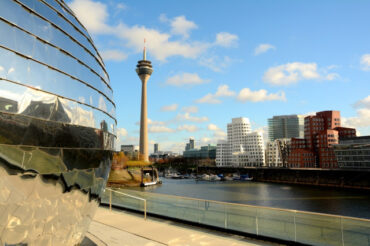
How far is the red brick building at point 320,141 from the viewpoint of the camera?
99438mm

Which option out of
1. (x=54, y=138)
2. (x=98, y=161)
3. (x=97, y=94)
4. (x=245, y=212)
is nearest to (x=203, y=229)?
(x=245, y=212)

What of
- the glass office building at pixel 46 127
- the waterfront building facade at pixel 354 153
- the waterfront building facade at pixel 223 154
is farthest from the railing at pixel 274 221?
the waterfront building facade at pixel 223 154

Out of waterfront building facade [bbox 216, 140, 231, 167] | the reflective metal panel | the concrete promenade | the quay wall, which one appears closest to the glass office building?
the reflective metal panel

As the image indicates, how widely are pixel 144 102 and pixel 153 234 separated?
130 meters

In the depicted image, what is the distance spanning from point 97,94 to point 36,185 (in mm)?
2700

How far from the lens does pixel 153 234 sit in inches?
406

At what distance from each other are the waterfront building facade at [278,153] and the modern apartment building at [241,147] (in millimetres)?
5206

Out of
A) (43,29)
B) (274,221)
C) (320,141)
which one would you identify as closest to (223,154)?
(320,141)

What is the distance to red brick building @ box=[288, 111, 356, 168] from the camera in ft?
326

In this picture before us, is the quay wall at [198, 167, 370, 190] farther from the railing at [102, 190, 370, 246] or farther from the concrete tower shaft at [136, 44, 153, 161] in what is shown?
the railing at [102, 190, 370, 246]

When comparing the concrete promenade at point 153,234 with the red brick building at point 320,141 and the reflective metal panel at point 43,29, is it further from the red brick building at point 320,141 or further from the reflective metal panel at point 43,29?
the red brick building at point 320,141

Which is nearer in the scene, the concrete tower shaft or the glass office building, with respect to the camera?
the glass office building

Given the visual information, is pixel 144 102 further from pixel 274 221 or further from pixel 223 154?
pixel 274 221

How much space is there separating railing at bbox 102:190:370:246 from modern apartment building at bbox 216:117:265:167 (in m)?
139
